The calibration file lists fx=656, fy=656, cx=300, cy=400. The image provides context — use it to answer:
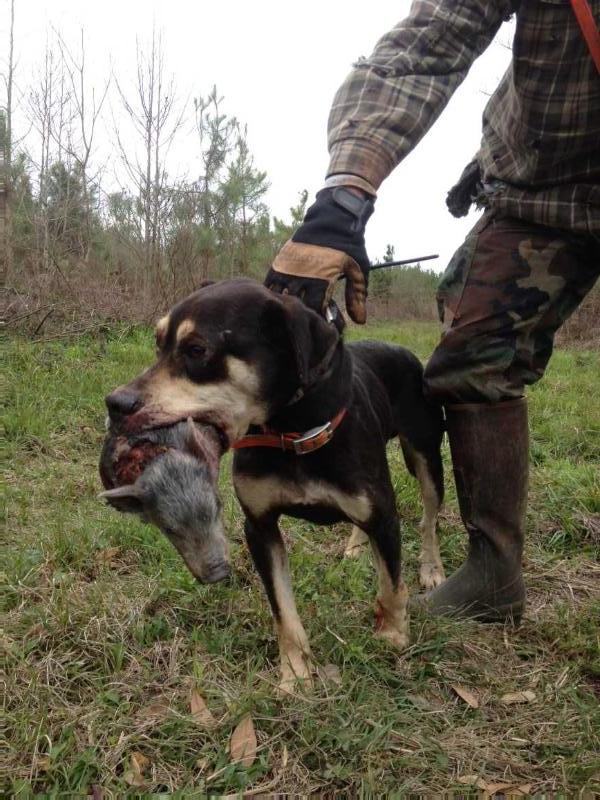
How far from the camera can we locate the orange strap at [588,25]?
6.79 ft

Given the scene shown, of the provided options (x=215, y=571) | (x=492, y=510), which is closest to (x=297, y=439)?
(x=215, y=571)

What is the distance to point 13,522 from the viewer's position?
11.6 ft

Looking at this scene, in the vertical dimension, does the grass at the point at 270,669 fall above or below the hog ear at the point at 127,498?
below

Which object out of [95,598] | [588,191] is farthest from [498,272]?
[95,598]

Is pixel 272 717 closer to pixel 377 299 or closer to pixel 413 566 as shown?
pixel 413 566

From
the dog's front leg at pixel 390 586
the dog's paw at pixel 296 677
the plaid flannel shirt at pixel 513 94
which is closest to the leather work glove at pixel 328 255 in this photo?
the plaid flannel shirt at pixel 513 94

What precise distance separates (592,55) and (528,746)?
2.21 meters

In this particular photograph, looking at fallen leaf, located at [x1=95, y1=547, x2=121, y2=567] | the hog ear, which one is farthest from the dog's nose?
fallen leaf, located at [x1=95, y1=547, x2=121, y2=567]

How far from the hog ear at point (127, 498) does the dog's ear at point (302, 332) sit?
625 millimetres

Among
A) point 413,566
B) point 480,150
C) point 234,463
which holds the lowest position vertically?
point 413,566

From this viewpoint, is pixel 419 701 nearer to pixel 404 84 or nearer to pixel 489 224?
pixel 489 224

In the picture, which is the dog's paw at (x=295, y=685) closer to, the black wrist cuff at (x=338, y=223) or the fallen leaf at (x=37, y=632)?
the fallen leaf at (x=37, y=632)

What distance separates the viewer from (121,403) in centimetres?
182

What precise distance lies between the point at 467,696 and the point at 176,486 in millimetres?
1318
